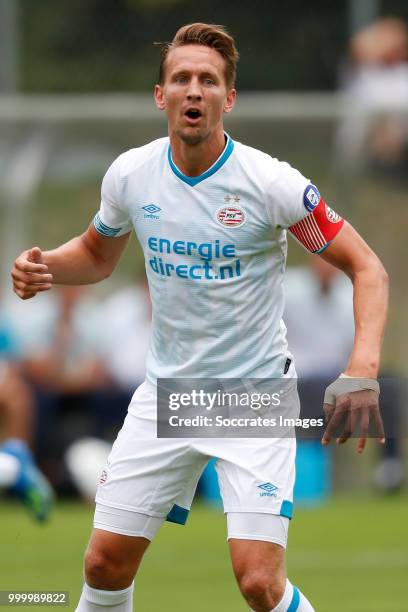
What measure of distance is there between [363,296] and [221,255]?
1.85ft

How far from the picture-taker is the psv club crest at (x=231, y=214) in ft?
18.1

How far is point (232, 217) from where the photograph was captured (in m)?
5.51

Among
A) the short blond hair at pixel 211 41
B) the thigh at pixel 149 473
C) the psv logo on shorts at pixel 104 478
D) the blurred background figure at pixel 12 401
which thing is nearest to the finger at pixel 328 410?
the thigh at pixel 149 473

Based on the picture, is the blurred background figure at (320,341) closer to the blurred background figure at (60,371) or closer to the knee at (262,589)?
the blurred background figure at (60,371)

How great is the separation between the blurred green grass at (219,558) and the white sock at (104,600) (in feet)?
6.06

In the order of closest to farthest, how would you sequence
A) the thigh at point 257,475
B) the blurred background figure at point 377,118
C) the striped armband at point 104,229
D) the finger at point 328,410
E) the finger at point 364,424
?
the finger at point 364,424
the finger at point 328,410
the thigh at point 257,475
the striped armband at point 104,229
the blurred background figure at point 377,118

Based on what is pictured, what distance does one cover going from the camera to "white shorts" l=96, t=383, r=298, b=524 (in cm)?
541

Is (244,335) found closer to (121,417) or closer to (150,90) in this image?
(121,417)

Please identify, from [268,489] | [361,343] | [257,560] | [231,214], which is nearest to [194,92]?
[231,214]

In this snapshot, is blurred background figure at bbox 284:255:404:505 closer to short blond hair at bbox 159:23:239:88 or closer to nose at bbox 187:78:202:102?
short blond hair at bbox 159:23:239:88

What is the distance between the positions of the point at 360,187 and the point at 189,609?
220 inches

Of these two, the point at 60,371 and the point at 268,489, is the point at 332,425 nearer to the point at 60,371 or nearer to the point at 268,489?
the point at 268,489

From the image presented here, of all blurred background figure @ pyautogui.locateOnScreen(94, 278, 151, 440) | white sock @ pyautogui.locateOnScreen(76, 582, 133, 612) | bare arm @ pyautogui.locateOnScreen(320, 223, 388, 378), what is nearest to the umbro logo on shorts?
bare arm @ pyautogui.locateOnScreen(320, 223, 388, 378)

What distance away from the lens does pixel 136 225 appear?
5711 mm
